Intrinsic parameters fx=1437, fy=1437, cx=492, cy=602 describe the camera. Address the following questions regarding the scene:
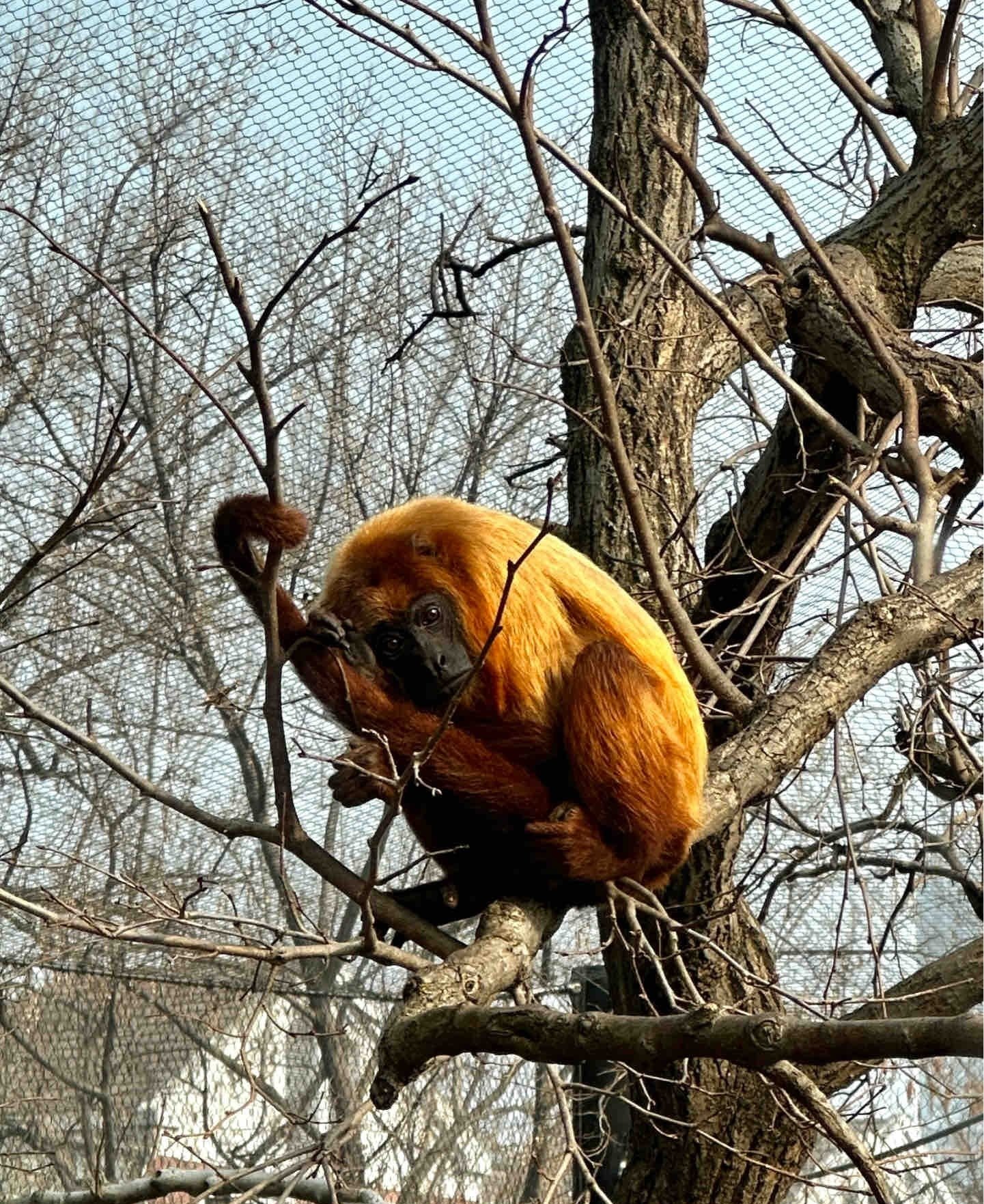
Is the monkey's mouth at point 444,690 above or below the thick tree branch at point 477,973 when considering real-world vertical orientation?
above

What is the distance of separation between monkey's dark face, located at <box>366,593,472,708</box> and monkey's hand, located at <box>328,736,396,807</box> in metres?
0.27

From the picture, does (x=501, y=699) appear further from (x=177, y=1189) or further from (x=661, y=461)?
(x=177, y=1189)

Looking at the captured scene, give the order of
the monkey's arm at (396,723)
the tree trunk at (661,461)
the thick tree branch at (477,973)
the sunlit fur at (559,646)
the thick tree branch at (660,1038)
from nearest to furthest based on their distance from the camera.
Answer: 1. the thick tree branch at (660,1038)
2. the thick tree branch at (477,973)
3. the monkey's arm at (396,723)
4. the sunlit fur at (559,646)
5. the tree trunk at (661,461)

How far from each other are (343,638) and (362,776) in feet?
1.22

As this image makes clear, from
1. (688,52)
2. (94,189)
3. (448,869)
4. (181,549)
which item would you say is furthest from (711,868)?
(94,189)

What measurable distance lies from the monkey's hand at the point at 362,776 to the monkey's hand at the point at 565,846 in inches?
14.9

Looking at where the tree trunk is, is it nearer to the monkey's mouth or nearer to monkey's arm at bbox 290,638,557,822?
monkey's arm at bbox 290,638,557,822

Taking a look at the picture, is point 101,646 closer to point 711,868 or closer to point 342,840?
point 342,840

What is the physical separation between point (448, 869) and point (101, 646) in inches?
130

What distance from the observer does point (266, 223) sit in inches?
267

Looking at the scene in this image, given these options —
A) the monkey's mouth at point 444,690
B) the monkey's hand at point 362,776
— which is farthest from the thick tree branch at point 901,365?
the monkey's hand at point 362,776

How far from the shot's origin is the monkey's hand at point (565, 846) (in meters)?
3.46

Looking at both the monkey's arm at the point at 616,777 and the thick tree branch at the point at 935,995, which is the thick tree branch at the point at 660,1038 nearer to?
the monkey's arm at the point at 616,777

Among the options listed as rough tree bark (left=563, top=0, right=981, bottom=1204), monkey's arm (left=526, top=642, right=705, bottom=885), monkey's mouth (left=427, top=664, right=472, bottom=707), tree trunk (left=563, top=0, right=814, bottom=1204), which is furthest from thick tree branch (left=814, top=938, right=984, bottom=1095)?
monkey's mouth (left=427, top=664, right=472, bottom=707)
